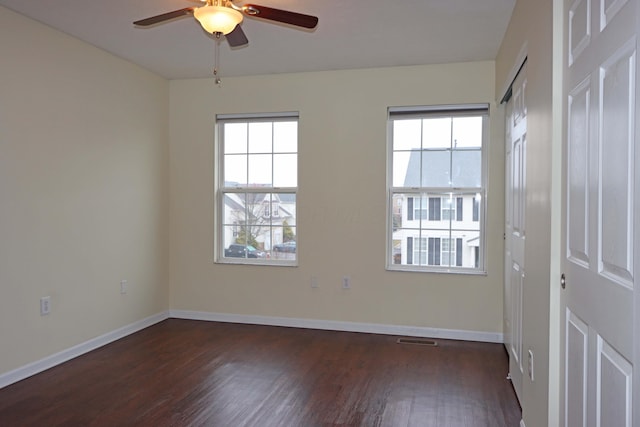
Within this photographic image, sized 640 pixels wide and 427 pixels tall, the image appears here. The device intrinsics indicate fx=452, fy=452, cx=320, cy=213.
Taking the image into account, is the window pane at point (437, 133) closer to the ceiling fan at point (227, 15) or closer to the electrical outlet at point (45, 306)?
the ceiling fan at point (227, 15)

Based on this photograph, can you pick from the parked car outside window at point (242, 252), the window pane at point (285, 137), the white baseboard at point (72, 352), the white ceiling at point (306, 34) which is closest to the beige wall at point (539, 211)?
the white ceiling at point (306, 34)

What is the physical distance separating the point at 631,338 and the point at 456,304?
10.5 ft

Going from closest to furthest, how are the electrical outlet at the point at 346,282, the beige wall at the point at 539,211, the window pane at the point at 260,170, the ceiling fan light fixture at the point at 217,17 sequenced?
1. the beige wall at the point at 539,211
2. the ceiling fan light fixture at the point at 217,17
3. the electrical outlet at the point at 346,282
4. the window pane at the point at 260,170

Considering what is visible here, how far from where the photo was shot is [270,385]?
3.16 metres

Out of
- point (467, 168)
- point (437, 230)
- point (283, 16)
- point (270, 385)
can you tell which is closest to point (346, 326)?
point (437, 230)

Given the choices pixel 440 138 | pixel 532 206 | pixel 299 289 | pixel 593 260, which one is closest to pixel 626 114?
pixel 593 260

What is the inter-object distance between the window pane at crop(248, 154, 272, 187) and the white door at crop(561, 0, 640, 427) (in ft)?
11.0

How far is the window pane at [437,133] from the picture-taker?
14.3 feet

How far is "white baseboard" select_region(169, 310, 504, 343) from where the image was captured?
14.0ft

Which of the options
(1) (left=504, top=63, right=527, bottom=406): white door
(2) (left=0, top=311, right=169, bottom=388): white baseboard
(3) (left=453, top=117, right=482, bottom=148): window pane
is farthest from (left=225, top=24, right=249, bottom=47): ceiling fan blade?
(2) (left=0, top=311, right=169, bottom=388): white baseboard

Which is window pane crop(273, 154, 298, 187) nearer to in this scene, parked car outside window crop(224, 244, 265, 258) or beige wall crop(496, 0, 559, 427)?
parked car outside window crop(224, 244, 265, 258)

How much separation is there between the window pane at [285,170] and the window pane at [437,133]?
4.38 feet

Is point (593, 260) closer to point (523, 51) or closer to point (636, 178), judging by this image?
point (636, 178)

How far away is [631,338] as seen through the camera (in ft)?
3.91
